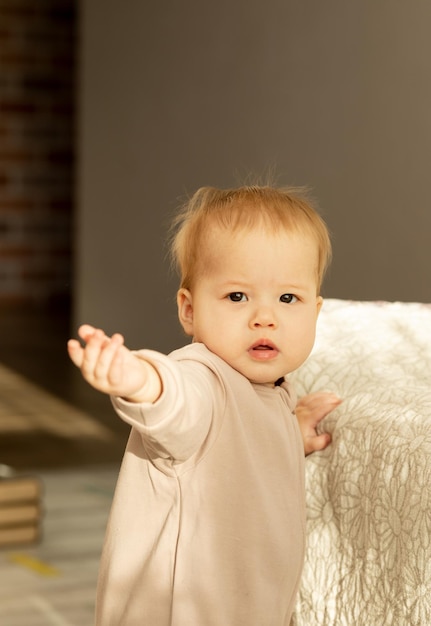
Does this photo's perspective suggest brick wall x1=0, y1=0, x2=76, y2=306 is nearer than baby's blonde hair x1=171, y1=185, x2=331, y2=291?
No

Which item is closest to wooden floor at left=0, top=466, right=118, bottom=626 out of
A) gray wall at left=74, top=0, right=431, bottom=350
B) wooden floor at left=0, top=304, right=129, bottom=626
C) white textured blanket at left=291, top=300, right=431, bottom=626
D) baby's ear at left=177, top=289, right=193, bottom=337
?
wooden floor at left=0, top=304, right=129, bottom=626

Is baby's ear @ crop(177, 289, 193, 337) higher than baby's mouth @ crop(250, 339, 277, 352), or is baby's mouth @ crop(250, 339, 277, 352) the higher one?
baby's ear @ crop(177, 289, 193, 337)

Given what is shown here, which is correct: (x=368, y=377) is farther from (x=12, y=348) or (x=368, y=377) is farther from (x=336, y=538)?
(x=12, y=348)

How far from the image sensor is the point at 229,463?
3.09 ft

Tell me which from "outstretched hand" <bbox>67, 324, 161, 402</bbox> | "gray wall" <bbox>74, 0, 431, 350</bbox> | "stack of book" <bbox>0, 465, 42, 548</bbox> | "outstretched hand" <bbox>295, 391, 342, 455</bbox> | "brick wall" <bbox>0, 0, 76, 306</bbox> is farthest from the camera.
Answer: "brick wall" <bbox>0, 0, 76, 306</bbox>

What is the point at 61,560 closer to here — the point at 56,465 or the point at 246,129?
the point at 56,465

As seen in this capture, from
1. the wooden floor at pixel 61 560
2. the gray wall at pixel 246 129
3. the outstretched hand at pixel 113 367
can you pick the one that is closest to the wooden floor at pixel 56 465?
the wooden floor at pixel 61 560

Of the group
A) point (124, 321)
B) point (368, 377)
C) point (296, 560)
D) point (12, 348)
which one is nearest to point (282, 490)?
point (296, 560)

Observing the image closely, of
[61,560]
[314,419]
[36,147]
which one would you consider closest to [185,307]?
[314,419]

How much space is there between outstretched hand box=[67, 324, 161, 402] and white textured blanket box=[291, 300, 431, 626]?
0.27 metres

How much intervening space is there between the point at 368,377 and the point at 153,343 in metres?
3.38

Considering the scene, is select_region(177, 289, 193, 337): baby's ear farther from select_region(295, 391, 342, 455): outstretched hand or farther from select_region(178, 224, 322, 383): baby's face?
select_region(295, 391, 342, 455): outstretched hand

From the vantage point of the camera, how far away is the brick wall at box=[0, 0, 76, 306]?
6484mm

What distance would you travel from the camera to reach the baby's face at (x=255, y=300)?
0.96 metres
